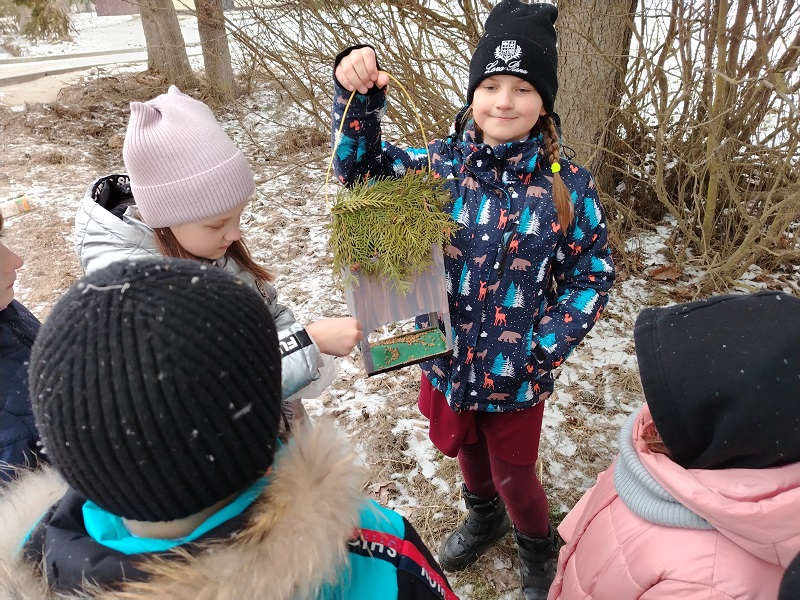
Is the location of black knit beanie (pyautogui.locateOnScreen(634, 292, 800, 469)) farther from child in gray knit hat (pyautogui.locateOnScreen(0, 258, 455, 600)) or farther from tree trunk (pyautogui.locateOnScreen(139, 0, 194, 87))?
tree trunk (pyautogui.locateOnScreen(139, 0, 194, 87))

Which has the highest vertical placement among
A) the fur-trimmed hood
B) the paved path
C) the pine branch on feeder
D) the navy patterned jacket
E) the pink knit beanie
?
the paved path

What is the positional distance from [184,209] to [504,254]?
98 cm

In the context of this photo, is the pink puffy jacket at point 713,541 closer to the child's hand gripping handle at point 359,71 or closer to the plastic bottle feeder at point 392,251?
the plastic bottle feeder at point 392,251

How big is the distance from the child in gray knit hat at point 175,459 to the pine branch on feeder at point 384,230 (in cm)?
72

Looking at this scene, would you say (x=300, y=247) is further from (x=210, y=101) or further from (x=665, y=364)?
(x=210, y=101)

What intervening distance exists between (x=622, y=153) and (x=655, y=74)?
0.84 m

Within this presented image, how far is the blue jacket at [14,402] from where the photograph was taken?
1357 mm

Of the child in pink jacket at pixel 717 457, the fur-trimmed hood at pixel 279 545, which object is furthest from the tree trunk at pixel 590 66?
the fur-trimmed hood at pixel 279 545

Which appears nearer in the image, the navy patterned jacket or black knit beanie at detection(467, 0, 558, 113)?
the navy patterned jacket

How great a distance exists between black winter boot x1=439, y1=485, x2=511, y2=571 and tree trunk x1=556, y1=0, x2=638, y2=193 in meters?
2.41

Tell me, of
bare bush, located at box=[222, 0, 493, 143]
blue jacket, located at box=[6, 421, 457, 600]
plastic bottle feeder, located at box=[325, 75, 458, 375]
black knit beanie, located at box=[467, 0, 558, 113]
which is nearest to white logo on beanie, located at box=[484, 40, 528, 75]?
black knit beanie, located at box=[467, 0, 558, 113]

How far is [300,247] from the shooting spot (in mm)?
5066

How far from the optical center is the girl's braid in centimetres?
165

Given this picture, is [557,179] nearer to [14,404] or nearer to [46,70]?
[14,404]
